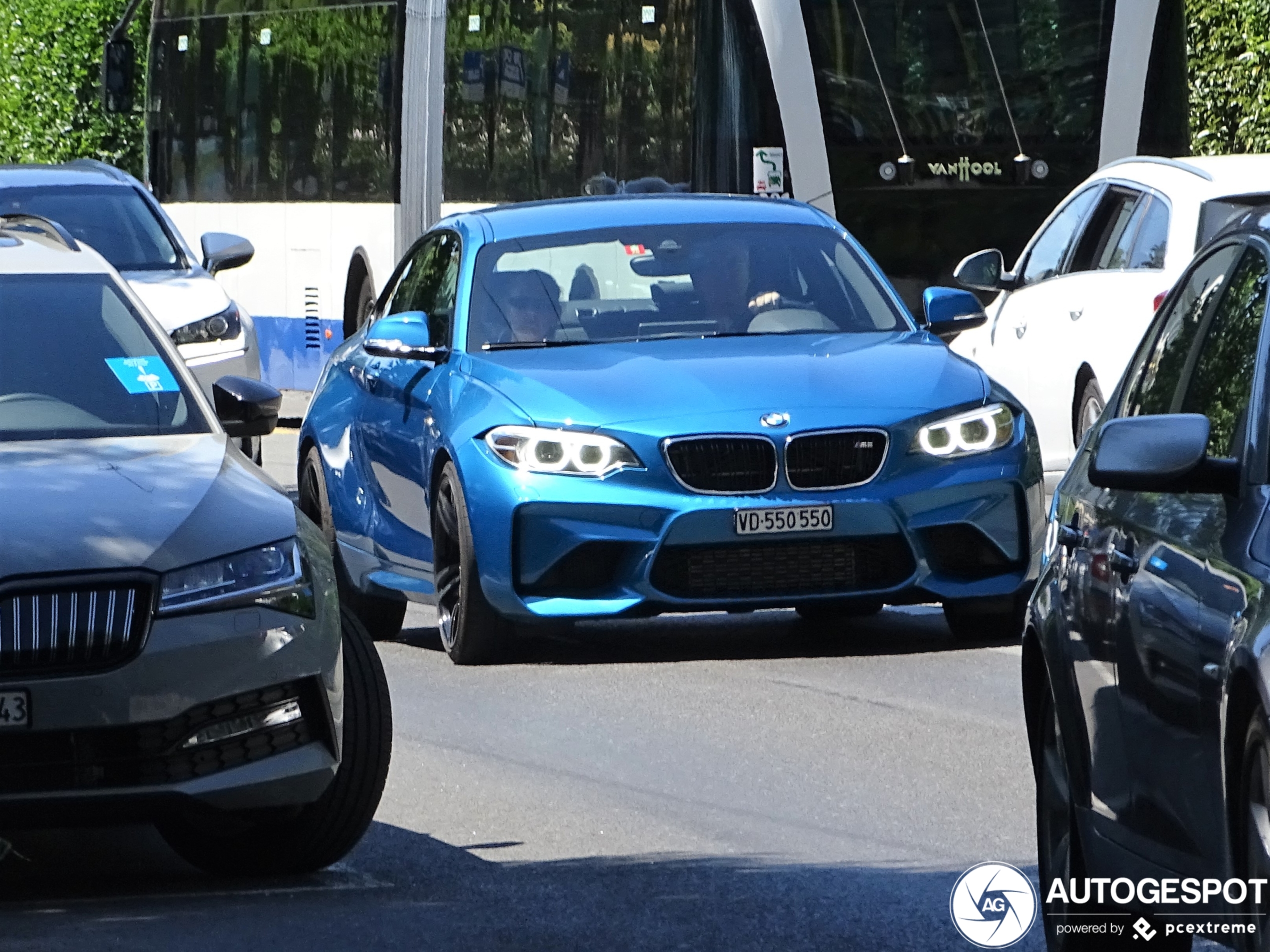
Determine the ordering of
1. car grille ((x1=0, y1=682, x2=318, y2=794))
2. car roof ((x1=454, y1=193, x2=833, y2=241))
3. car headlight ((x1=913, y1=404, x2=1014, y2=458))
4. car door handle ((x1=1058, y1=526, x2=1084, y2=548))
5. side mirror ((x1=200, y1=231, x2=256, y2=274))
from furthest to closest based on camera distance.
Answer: side mirror ((x1=200, y1=231, x2=256, y2=274)), car roof ((x1=454, y1=193, x2=833, y2=241)), car headlight ((x1=913, y1=404, x2=1014, y2=458)), car grille ((x1=0, y1=682, x2=318, y2=794)), car door handle ((x1=1058, y1=526, x2=1084, y2=548))

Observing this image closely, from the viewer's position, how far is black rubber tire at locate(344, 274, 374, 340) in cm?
2541

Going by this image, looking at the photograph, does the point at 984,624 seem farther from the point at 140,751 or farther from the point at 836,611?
the point at 140,751

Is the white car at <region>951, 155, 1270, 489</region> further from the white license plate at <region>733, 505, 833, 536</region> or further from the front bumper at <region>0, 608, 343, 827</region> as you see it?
the front bumper at <region>0, 608, 343, 827</region>

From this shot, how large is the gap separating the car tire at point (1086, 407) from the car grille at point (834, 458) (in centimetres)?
382

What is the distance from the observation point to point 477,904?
6.68m

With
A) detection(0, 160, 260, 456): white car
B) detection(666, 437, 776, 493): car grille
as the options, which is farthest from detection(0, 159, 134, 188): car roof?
detection(666, 437, 776, 493): car grille

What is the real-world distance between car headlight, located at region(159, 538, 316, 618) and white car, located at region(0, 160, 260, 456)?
9368 millimetres

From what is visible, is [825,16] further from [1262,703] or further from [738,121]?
[1262,703]

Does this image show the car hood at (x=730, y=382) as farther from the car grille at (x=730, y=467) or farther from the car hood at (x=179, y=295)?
the car hood at (x=179, y=295)

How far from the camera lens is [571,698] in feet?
33.2

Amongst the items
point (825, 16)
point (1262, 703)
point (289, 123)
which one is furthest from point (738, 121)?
point (1262, 703)

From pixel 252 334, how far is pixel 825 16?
16.8 feet

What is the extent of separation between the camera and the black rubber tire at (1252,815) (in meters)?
4.29

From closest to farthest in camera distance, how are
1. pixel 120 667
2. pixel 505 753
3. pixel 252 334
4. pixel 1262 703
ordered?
pixel 1262 703
pixel 120 667
pixel 505 753
pixel 252 334
